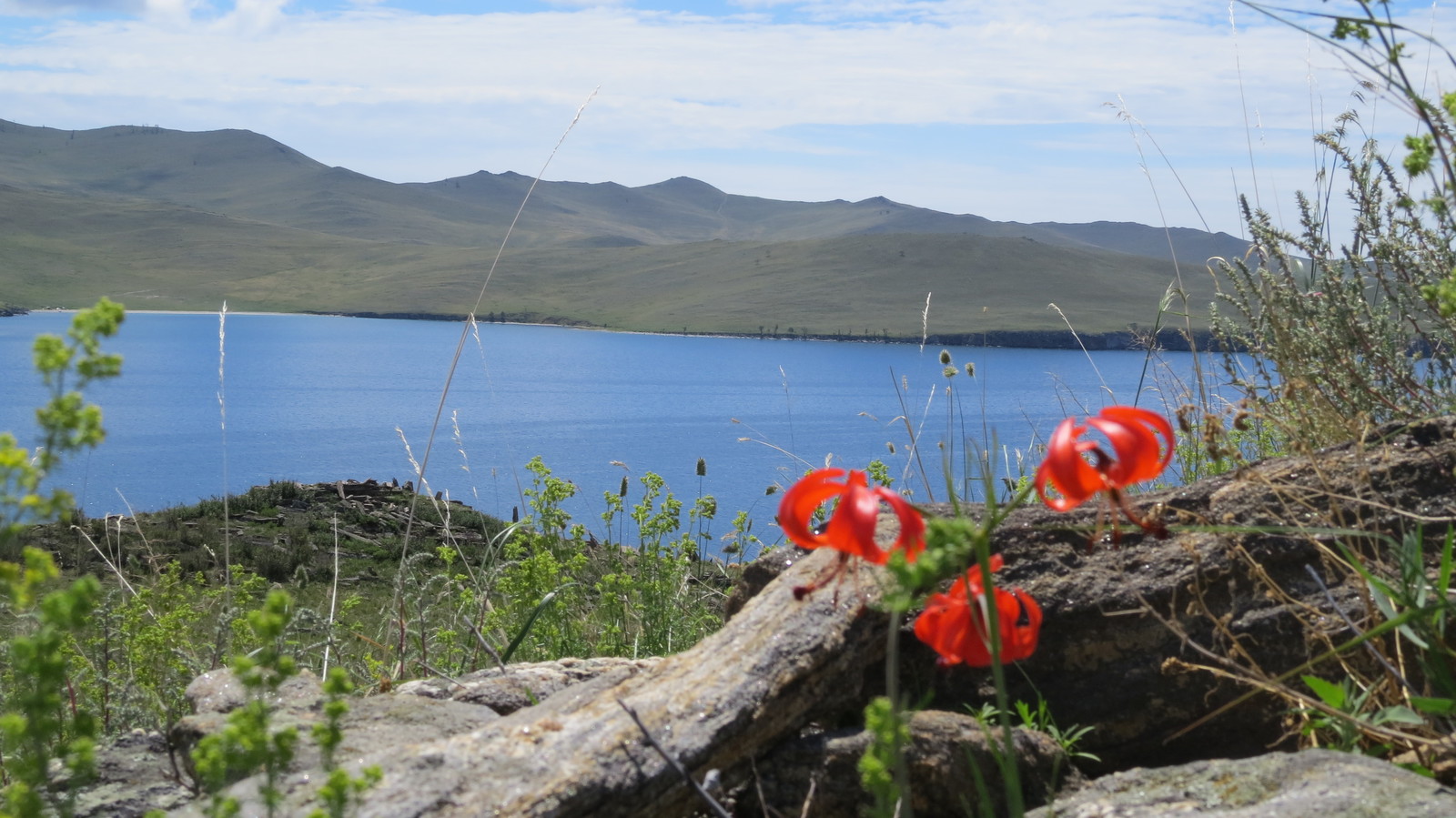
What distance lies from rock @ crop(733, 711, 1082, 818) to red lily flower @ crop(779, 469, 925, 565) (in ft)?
2.49

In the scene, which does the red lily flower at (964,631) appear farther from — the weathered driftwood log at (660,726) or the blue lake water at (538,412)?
the blue lake water at (538,412)

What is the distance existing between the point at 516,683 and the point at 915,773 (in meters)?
1.06

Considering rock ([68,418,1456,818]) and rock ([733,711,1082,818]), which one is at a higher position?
rock ([68,418,1456,818])

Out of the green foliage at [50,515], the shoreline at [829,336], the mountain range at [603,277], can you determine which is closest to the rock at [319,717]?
the green foliage at [50,515]

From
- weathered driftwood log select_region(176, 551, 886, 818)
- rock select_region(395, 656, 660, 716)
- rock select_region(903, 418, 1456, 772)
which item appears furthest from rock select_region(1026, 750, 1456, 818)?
rock select_region(395, 656, 660, 716)

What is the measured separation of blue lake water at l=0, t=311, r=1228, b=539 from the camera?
50.3 feet

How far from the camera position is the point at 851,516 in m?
1.16

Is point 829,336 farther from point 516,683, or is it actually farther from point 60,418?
point 60,418

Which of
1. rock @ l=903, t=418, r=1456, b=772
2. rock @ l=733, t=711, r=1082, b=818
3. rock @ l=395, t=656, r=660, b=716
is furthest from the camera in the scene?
rock @ l=395, t=656, r=660, b=716

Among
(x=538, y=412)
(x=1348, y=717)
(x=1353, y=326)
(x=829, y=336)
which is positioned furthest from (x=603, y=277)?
(x=1348, y=717)

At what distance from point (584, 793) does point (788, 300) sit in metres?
95.3

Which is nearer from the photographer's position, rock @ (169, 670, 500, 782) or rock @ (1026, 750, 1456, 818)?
rock @ (1026, 750, 1456, 818)

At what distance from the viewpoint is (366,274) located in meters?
120

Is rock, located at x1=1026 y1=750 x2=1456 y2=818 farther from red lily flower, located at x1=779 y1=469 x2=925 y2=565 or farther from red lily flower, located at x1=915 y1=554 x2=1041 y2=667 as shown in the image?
red lily flower, located at x1=779 y1=469 x2=925 y2=565
